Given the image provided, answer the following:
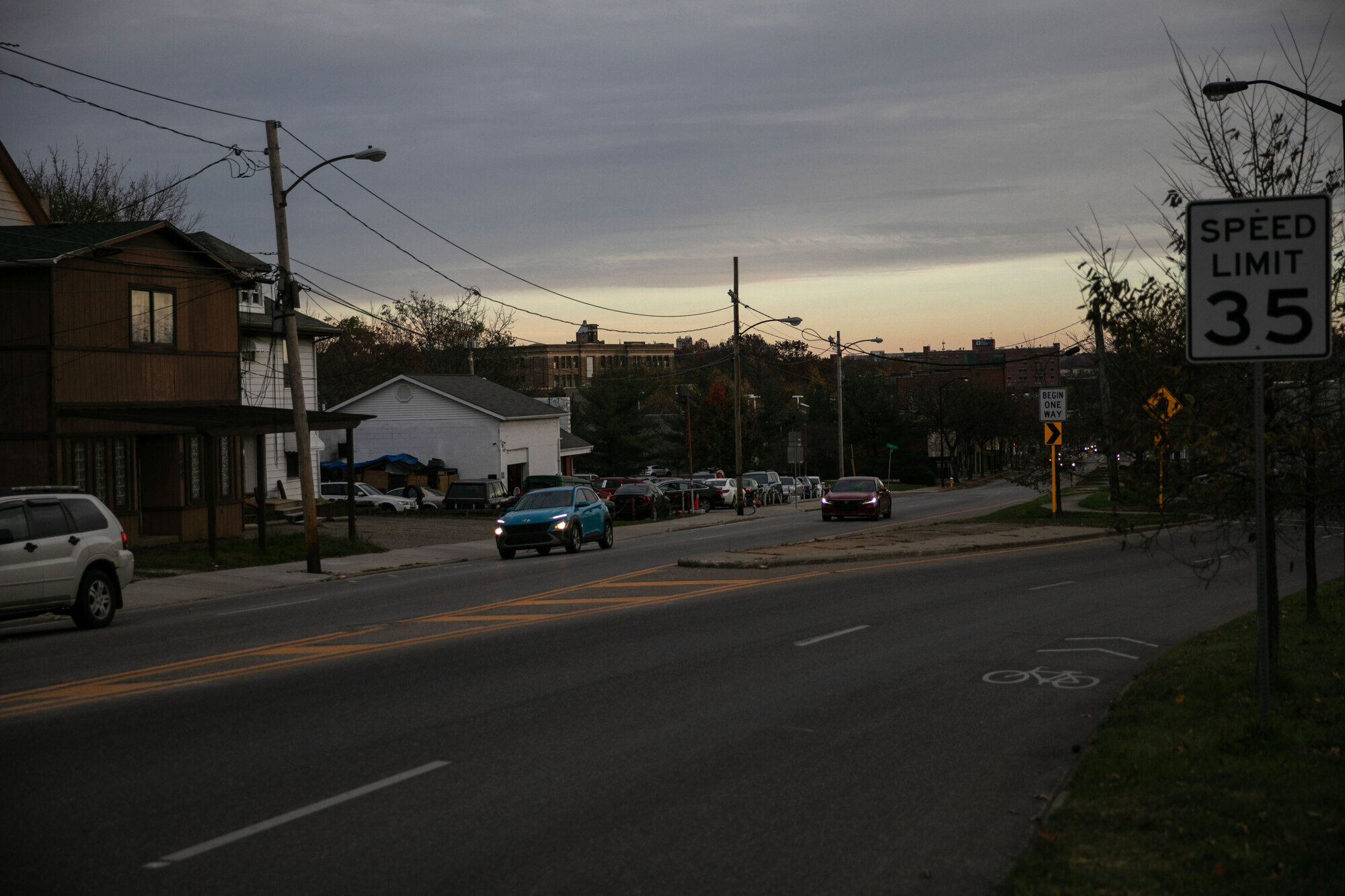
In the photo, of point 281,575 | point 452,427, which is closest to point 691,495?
point 452,427

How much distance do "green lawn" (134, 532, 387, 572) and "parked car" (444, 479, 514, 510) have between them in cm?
1580

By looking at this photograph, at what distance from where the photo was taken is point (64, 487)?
16.0m

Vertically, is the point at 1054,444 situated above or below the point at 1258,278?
below

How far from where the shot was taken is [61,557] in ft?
51.2

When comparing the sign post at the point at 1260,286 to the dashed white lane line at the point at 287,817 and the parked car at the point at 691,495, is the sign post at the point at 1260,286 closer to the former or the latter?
the dashed white lane line at the point at 287,817

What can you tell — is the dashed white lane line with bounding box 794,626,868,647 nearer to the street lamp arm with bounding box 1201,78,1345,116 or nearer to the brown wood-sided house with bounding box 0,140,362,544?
the street lamp arm with bounding box 1201,78,1345,116

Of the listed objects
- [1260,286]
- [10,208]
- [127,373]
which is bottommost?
[1260,286]

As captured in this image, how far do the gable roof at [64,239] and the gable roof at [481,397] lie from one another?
1027 inches

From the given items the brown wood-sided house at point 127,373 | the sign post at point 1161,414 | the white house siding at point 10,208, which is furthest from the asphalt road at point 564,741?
the white house siding at point 10,208

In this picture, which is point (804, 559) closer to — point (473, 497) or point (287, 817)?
point (287, 817)

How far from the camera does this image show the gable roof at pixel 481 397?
184ft

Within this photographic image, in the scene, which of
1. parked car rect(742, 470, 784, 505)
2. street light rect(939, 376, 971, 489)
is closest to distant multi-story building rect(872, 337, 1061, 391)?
street light rect(939, 376, 971, 489)

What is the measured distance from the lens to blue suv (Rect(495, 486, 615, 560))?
28.2m

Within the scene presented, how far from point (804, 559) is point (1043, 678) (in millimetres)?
12694
